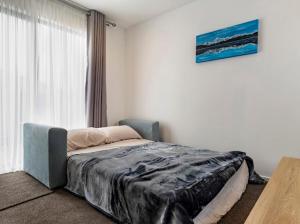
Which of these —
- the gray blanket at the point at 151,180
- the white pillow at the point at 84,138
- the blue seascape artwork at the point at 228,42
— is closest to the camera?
the gray blanket at the point at 151,180

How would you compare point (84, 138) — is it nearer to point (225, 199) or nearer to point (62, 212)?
point (62, 212)

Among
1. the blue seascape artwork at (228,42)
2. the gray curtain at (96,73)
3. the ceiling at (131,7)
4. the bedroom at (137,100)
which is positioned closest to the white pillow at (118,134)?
the bedroom at (137,100)

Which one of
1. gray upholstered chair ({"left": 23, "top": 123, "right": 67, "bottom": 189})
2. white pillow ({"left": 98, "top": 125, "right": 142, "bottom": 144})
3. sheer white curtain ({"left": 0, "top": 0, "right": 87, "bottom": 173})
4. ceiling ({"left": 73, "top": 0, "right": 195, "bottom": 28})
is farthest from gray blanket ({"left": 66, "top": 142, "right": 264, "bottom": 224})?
ceiling ({"left": 73, "top": 0, "right": 195, "bottom": 28})

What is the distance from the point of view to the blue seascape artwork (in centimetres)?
243

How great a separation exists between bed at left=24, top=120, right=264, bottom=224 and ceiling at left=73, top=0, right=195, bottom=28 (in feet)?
6.78

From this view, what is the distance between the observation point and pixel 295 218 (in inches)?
25.5

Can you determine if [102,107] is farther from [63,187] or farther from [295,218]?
[295,218]

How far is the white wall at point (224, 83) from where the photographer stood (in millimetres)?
2254

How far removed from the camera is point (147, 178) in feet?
5.03

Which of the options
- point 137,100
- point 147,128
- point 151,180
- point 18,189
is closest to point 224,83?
point 147,128

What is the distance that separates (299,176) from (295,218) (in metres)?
0.46

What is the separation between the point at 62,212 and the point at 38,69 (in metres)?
1.97

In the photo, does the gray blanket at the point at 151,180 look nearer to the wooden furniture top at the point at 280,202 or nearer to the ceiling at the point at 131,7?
the wooden furniture top at the point at 280,202

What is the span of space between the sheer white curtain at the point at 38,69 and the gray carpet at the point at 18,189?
10.3 inches
